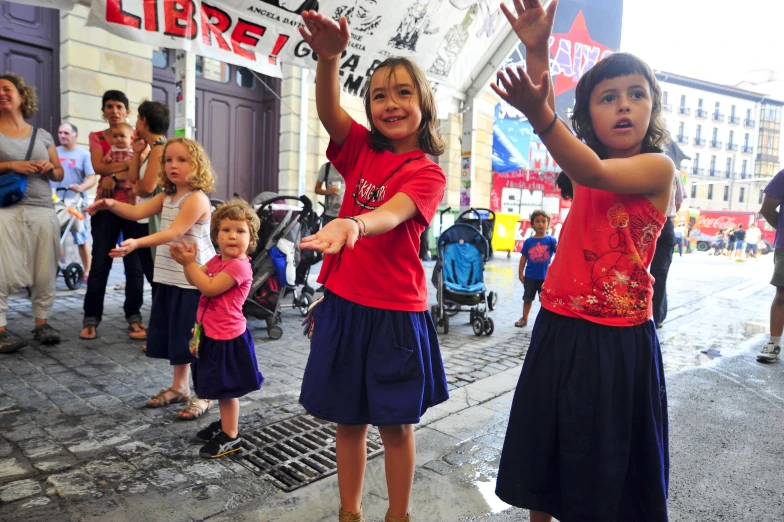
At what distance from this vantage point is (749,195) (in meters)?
71.1

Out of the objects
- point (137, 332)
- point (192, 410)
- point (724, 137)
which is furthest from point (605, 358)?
point (724, 137)

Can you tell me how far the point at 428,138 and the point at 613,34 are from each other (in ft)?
33.8

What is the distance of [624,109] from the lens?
69.8 inches

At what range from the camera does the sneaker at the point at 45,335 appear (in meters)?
4.54

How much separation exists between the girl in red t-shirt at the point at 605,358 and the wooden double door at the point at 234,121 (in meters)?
9.10

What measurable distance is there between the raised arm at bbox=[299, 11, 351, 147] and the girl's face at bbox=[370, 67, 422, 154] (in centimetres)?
16

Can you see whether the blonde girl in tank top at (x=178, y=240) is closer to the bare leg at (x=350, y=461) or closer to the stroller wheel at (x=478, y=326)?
the bare leg at (x=350, y=461)

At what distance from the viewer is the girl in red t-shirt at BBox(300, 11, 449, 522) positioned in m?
1.92

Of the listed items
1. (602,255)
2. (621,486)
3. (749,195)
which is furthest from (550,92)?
(749,195)

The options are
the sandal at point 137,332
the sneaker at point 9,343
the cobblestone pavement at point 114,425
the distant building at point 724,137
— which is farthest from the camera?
the distant building at point 724,137

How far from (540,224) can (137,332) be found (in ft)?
14.7

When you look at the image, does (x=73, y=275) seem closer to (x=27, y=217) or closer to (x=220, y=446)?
(x=27, y=217)

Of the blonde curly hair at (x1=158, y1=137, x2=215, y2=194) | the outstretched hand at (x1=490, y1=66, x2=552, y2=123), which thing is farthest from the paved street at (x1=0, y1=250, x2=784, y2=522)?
the outstretched hand at (x1=490, y1=66, x2=552, y2=123)

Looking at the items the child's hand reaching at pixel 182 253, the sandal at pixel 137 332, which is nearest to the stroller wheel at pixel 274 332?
the sandal at pixel 137 332
